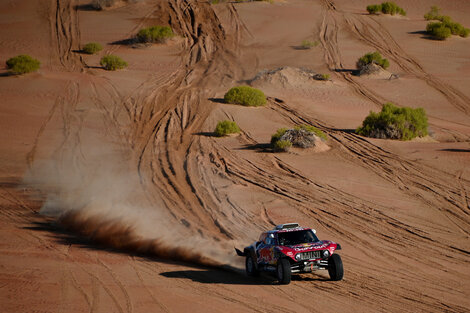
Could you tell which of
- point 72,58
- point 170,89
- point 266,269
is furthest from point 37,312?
point 72,58

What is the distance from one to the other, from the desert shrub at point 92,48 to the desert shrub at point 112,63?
3.80 meters

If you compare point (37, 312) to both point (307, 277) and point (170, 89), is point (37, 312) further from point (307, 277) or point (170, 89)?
point (170, 89)

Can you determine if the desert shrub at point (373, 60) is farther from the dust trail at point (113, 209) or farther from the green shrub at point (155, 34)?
the dust trail at point (113, 209)

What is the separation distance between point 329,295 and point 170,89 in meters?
26.4

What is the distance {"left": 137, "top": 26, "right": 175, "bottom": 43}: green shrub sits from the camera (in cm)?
4666

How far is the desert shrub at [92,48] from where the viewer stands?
44.5m

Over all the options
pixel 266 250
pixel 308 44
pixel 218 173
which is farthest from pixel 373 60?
pixel 266 250

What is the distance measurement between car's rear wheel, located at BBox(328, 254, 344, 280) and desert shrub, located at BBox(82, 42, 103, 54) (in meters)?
36.6

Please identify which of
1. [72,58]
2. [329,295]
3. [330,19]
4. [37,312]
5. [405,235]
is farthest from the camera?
[330,19]

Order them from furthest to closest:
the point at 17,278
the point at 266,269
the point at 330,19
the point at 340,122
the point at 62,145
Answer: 1. the point at 330,19
2. the point at 340,122
3. the point at 62,145
4. the point at 266,269
5. the point at 17,278

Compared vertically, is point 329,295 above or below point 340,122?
above

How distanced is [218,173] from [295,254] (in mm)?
10641

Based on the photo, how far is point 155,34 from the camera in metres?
46.7

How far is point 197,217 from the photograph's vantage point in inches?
719
